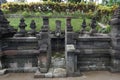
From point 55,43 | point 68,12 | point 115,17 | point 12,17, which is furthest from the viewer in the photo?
point 68,12

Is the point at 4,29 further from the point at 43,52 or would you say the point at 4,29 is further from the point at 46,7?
the point at 46,7

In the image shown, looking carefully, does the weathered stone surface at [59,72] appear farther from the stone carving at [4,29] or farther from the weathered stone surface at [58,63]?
the stone carving at [4,29]

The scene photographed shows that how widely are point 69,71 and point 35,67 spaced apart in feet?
5.26

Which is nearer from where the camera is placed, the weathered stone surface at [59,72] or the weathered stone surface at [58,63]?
the weathered stone surface at [59,72]

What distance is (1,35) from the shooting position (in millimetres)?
7820

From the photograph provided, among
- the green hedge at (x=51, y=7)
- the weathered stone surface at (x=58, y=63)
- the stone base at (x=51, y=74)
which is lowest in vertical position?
the stone base at (x=51, y=74)

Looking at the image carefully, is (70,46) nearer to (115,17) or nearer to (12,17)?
(115,17)

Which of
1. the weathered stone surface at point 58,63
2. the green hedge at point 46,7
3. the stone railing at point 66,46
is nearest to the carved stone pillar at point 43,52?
the stone railing at point 66,46

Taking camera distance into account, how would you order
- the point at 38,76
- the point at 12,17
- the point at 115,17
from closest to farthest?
the point at 38,76
the point at 115,17
the point at 12,17

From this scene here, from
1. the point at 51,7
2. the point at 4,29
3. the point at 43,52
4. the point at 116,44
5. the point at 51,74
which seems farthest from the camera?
the point at 51,7

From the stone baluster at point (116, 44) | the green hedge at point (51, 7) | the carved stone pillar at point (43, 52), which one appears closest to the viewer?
the carved stone pillar at point (43, 52)

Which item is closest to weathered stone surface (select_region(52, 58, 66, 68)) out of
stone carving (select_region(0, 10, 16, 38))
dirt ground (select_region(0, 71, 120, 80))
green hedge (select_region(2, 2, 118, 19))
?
dirt ground (select_region(0, 71, 120, 80))

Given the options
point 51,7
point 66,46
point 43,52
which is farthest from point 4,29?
point 51,7

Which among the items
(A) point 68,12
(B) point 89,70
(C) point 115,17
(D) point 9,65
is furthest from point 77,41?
(A) point 68,12
